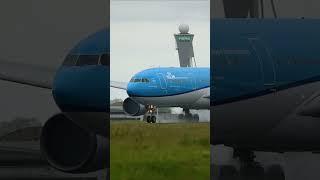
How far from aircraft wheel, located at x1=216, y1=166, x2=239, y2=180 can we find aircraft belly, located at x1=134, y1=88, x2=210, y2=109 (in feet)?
3.53

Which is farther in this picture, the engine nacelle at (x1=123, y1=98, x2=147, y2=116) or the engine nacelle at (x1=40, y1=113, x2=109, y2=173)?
the engine nacelle at (x1=40, y1=113, x2=109, y2=173)

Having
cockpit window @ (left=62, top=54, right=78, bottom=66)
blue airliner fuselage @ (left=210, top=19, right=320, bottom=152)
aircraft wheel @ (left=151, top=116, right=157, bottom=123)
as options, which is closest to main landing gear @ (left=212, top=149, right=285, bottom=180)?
blue airliner fuselage @ (left=210, top=19, right=320, bottom=152)

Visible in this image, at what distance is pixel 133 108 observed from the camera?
20.8ft

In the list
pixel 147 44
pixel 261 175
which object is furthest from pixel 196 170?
pixel 261 175

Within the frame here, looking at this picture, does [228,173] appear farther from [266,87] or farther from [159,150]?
[159,150]

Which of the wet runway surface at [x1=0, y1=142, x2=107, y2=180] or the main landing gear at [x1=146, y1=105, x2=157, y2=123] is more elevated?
the main landing gear at [x1=146, y1=105, x2=157, y2=123]

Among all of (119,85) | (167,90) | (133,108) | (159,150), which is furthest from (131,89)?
(167,90)

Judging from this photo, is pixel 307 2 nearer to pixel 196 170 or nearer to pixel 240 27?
pixel 240 27

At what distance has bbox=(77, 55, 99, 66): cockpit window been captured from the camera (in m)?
7.11

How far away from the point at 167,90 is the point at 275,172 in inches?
66.9

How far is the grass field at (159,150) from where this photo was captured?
241 inches

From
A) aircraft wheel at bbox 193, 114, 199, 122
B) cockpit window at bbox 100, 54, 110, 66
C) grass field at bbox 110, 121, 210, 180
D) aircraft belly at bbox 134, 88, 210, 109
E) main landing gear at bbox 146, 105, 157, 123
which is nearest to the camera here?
grass field at bbox 110, 121, 210, 180

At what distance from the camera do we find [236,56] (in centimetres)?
755

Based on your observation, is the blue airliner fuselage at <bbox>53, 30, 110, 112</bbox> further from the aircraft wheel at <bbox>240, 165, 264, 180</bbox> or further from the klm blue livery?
the aircraft wheel at <bbox>240, 165, 264, 180</bbox>
